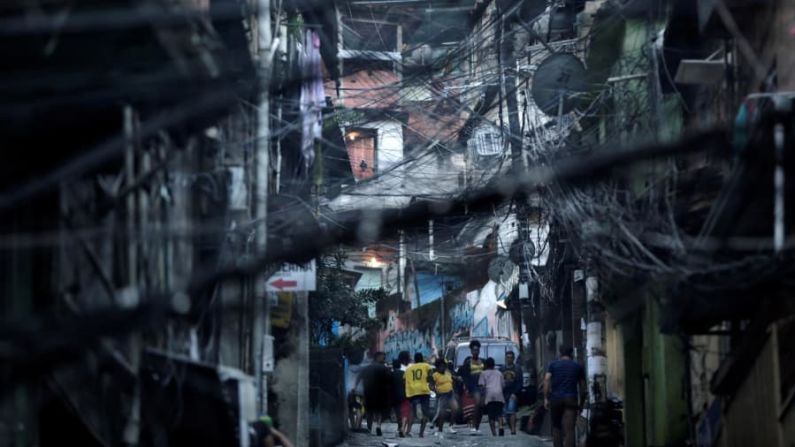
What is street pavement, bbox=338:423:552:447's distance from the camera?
71.5ft

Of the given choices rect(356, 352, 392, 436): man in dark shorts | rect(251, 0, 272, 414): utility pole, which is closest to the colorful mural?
rect(356, 352, 392, 436): man in dark shorts

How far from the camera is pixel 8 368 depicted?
20.3 feet

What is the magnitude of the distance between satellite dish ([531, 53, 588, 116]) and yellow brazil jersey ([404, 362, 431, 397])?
6.58 m

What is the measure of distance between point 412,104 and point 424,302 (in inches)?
1250

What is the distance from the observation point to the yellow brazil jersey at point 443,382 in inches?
953

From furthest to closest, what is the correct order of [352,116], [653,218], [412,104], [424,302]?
[424,302] → [352,116] → [412,104] → [653,218]

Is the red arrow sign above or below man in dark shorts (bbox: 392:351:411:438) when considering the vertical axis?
above

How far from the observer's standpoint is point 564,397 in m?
19.3

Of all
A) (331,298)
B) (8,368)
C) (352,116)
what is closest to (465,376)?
(331,298)

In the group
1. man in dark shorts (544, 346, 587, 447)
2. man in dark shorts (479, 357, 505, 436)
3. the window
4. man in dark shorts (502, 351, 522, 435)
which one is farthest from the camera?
the window

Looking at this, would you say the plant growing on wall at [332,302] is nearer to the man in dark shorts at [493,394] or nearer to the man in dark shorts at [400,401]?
the man in dark shorts at [400,401]

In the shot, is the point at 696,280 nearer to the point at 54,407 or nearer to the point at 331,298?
the point at 54,407

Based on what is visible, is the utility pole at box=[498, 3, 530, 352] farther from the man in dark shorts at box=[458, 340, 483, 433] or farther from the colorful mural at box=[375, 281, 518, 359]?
the colorful mural at box=[375, 281, 518, 359]

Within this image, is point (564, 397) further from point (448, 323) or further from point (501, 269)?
point (448, 323)
